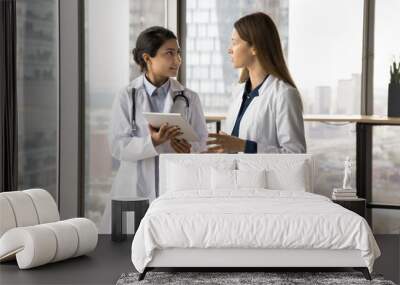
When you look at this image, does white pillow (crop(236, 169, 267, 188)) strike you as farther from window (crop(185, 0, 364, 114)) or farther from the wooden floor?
window (crop(185, 0, 364, 114))

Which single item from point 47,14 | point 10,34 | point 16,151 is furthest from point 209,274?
point 47,14

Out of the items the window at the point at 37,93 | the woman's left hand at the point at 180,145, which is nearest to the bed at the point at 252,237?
the woman's left hand at the point at 180,145

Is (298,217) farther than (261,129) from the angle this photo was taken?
No

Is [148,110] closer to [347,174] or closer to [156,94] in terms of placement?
[156,94]

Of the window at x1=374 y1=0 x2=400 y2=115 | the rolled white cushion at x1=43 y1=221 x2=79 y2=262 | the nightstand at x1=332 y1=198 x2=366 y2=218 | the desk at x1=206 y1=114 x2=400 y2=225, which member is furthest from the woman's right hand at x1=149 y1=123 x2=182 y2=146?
the window at x1=374 y1=0 x2=400 y2=115

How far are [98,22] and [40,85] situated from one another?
0.94 meters

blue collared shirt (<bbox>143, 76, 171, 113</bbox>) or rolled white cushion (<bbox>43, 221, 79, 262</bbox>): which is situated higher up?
blue collared shirt (<bbox>143, 76, 171, 113</bbox>)

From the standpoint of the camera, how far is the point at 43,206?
234 inches

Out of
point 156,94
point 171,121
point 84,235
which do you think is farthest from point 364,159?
point 84,235

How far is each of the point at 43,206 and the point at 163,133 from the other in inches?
39.1

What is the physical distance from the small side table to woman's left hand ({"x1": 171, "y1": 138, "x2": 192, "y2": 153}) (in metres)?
0.46

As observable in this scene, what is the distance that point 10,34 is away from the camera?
5.94 m

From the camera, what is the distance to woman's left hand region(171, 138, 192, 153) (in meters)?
6.25

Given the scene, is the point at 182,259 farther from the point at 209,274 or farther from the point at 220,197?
the point at 220,197
